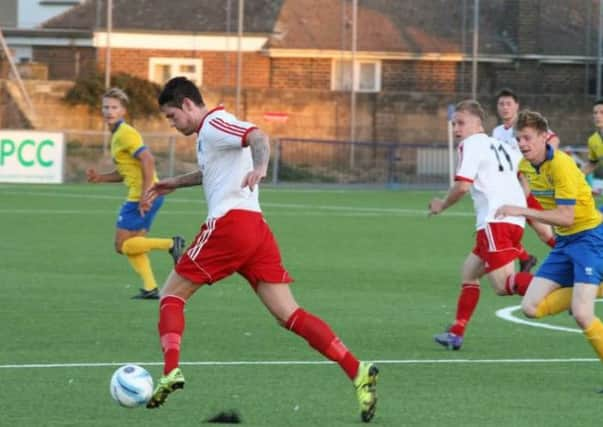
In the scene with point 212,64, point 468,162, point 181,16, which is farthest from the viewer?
point 181,16

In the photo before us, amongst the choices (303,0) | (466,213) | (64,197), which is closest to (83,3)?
(303,0)

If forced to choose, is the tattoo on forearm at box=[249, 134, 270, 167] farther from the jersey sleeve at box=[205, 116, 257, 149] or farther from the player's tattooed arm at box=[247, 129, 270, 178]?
the jersey sleeve at box=[205, 116, 257, 149]

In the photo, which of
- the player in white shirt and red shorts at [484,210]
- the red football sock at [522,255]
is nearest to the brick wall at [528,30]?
the red football sock at [522,255]

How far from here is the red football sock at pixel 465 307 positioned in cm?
1238

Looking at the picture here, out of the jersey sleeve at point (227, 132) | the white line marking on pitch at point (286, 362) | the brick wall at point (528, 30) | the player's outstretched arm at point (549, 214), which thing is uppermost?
the brick wall at point (528, 30)

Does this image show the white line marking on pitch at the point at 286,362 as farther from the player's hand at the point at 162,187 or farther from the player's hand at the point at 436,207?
the player's hand at the point at 162,187

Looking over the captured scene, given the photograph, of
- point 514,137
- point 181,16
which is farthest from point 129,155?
point 181,16

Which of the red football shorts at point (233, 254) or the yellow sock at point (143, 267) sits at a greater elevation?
the red football shorts at point (233, 254)

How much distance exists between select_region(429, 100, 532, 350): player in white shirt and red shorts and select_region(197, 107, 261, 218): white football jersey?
3.08 meters

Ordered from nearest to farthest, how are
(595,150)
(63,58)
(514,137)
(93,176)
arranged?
(514,137)
(93,176)
(595,150)
(63,58)

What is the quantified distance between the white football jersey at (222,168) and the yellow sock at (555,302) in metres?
2.23

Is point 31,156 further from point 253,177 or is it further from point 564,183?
point 253,177

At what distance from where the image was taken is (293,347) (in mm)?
12281

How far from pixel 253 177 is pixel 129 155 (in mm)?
6839
